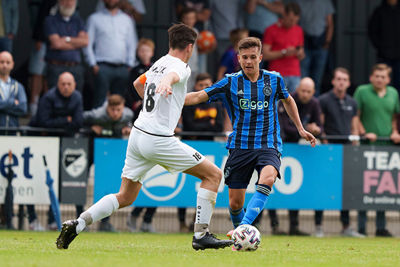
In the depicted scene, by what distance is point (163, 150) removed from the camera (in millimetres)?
8023

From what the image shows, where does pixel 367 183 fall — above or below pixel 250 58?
below

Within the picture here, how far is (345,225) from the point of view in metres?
13.3

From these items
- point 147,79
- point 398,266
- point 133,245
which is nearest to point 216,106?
point 133,245

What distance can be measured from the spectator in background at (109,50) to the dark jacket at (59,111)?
1.29m

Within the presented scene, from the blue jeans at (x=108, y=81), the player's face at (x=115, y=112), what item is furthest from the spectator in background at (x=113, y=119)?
the blue jeans at (x=108, y=81)

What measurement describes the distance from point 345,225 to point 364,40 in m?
6.07

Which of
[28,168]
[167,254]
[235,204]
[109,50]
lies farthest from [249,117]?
[109,50]

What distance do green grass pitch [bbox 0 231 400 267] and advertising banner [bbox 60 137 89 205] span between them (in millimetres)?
1816

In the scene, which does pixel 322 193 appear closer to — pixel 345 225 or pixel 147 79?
pixel 345 225

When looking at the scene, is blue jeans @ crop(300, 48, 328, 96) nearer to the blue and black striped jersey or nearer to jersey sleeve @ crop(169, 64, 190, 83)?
the blue and black striped jersey

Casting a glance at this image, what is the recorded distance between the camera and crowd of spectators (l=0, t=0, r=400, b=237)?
1271 cm

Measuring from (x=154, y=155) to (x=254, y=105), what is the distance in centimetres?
145

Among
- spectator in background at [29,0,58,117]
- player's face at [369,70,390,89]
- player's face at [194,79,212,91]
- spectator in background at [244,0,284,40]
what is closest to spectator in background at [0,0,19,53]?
spectator in background at [29,0,58,117]

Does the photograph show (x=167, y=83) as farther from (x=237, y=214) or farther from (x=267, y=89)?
(x=237, y=214)
